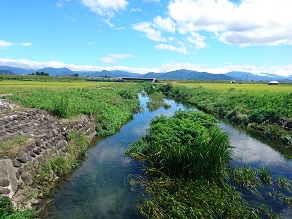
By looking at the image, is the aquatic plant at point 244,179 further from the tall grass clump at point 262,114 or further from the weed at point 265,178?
the tall grass clump at point 262,114

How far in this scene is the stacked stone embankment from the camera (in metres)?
10.4

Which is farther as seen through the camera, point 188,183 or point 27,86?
point 27,86

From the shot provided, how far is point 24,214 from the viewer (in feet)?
28.2

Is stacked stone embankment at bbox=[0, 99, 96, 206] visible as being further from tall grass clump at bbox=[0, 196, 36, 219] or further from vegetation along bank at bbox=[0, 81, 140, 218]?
tall grass clump at bbox=[0, 196, 36, 219]

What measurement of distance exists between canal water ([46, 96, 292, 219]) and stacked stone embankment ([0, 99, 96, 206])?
156cm

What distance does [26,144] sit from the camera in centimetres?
1288

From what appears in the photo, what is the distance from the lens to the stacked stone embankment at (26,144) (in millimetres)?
10422

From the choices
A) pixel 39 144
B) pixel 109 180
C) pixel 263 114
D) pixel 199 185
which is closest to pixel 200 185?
pixel 199 185

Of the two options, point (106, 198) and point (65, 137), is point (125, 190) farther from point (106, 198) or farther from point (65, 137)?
point (65, 137)

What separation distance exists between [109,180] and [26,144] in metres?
5.00

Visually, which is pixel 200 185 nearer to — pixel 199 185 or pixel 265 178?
pixel 199 185

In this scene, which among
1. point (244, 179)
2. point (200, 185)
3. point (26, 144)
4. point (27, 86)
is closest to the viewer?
point (200, 185)

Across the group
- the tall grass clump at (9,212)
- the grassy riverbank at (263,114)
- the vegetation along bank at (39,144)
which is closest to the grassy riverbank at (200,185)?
the tall grass clump at (9,212)

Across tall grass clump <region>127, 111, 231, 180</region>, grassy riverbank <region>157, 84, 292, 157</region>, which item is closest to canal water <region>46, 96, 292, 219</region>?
tall grass clump <region>127, 111, 231, 180</region>
